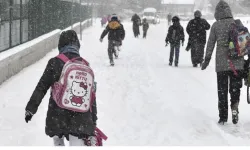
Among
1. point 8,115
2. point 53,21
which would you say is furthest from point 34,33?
point 8,115

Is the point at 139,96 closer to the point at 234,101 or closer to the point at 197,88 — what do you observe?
the point at 197,88

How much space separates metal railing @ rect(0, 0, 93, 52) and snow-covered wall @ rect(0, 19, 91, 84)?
0.91 feet

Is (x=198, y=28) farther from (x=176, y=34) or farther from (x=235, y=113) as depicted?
(x=235, y=113)

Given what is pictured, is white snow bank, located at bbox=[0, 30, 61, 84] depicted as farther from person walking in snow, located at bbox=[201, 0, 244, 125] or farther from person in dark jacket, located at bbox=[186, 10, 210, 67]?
person walking in snow, located at bbox=[201, 0, 244, 125]

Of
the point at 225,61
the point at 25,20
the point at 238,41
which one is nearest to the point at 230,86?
the point at 225,61

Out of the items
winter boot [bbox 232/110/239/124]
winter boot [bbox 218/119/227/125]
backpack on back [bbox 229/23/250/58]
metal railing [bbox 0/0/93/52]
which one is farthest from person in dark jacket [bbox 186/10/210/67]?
backpack on back [bbox 229/23/250/58]

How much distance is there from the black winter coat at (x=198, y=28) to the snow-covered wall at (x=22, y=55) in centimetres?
497

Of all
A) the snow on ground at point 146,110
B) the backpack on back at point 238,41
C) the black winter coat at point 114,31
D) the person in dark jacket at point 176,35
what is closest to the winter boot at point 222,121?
the snow on ground at point 146,110

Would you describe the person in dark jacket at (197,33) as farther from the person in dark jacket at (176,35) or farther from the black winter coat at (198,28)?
the person in dark jacket at (176,35)

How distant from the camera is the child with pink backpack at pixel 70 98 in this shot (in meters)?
3.82

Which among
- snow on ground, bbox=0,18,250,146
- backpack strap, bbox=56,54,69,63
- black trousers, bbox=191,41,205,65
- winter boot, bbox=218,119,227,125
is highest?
backpack strap, bbox=56,54,69,63

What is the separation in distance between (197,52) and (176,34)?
92 cm

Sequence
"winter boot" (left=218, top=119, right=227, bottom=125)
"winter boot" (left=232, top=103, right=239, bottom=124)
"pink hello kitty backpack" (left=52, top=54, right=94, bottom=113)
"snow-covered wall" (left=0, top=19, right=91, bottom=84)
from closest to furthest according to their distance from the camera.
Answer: "pink hello kitty backpack" (left=52, top=54, right=94, bottom=113), "winter boot" (left=232, top=103, right=239, bottom=124), "winter boot" (left=218, top=119, right=227, bottom=125), "snow-covered wall" (left=0, top=19, right=91, bottom=84)

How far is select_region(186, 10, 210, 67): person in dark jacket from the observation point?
1384 cm
